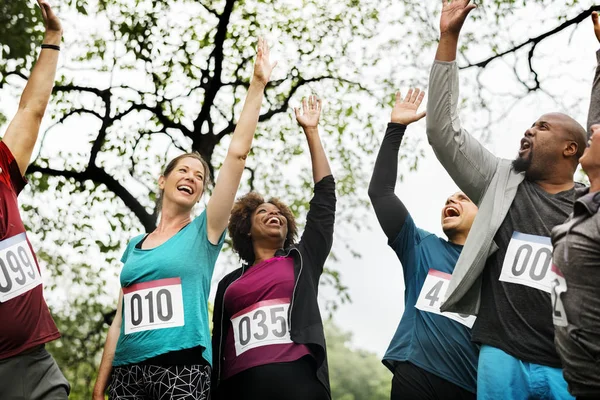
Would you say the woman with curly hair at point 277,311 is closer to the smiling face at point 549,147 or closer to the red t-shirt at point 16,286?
the red t-shirt at point 16,286

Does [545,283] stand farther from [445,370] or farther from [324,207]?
[324,207]

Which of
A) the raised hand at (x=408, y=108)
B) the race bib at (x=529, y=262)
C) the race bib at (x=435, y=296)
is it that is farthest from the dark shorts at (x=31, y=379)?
the raised hand at (x=408, y=108)

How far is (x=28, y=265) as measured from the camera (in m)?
3.33

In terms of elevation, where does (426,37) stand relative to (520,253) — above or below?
above

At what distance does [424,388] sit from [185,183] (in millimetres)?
1692

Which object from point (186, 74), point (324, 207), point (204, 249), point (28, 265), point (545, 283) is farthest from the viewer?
point (186, 74)

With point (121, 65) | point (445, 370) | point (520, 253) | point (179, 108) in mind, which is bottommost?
point (445, 370)

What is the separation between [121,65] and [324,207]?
5919mm

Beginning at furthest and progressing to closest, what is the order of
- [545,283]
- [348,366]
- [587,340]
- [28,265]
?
[348,366] < [28,265] < [545,283] < [587,340]

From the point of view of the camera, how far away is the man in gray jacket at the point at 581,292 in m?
2.36

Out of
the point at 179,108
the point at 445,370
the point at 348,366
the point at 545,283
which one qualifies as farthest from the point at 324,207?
the point at 348,366

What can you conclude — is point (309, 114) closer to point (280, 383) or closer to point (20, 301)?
point (280, 383)

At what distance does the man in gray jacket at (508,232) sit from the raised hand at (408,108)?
737 mm

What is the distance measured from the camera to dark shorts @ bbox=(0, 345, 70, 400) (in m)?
3.13
